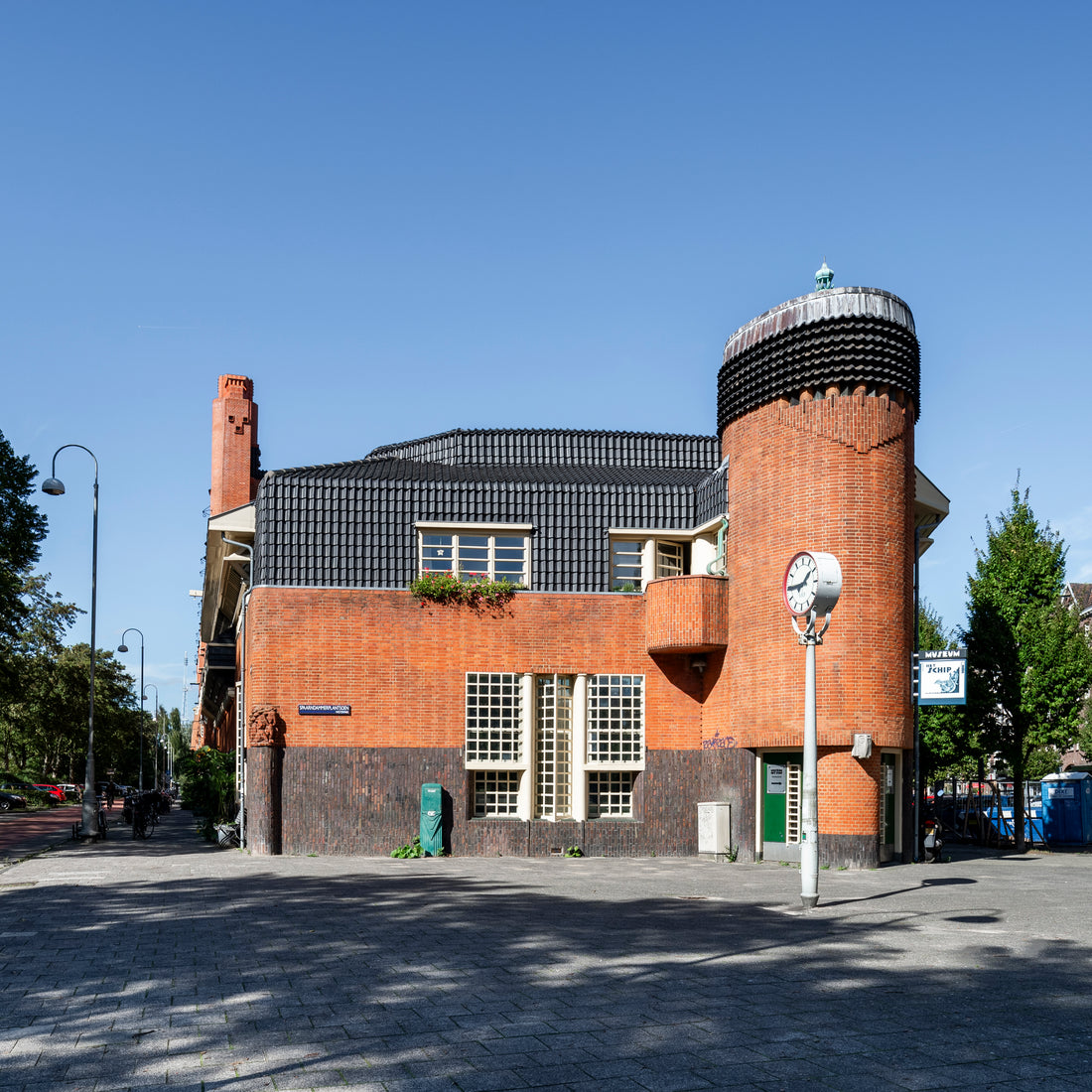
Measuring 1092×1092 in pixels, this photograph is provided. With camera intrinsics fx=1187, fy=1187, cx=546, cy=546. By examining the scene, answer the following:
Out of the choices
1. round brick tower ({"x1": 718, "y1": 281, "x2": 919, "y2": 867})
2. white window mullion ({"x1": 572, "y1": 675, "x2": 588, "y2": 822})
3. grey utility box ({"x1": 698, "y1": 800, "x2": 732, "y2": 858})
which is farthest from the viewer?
white window mullion ({"x1": 572, "y1": 675, "x2": 588, "y2": 822})

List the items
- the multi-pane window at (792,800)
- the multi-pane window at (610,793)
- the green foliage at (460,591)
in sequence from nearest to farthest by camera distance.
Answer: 1. the multi-pane window at (792,800)
2. the green foliage at (460,591)
3. the multi-pane window at (610,793)

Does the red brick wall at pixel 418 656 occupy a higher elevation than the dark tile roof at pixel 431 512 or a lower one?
lower

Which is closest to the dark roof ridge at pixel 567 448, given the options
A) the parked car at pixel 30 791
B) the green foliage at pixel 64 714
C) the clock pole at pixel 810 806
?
the clock pole at pixel 810 806

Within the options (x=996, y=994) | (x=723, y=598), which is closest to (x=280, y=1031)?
(x=996, y=994)

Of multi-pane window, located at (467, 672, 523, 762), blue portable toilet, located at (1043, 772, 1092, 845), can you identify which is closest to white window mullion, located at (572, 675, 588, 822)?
multi-pane window, located at (467, 672, 523, 762)

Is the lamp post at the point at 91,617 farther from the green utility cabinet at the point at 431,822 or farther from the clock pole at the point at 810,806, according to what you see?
the clock pole at the point at 810,806

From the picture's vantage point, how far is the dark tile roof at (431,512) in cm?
2681

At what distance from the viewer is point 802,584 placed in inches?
657

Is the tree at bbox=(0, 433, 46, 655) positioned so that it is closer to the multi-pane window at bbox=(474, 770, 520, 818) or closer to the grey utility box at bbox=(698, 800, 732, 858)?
the multi-pane window at bbox=(474, 770, 520, 818)

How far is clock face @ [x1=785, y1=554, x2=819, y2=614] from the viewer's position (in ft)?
53.7

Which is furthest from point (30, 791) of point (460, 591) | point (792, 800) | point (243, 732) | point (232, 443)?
point (792, 800)

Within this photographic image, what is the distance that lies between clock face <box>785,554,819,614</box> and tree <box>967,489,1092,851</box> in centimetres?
1822

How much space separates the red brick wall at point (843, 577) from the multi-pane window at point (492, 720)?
5.14 m

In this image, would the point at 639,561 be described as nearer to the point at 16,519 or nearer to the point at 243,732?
the point at 243,732
